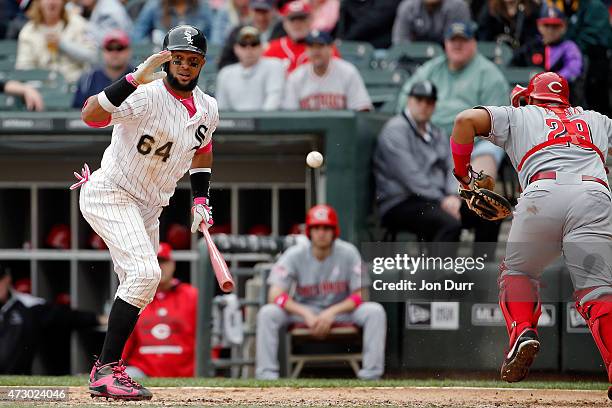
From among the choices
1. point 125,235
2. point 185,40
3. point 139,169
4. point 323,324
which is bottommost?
point 323,324

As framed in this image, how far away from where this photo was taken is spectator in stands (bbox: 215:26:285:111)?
963 centimetres

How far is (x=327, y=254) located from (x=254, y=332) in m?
0.93

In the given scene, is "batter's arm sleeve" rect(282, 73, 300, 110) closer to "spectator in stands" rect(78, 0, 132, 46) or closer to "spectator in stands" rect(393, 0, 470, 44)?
"spectator in stands" rect(393, 0, 470, 44)

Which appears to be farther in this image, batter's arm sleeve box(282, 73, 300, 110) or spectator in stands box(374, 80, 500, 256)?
batter's arm sleeve box(282, 73, 300, 110)

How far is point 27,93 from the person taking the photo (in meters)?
9.59

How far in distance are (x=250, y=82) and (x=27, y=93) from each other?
1691mm

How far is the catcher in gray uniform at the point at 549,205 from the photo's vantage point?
18.9 ft

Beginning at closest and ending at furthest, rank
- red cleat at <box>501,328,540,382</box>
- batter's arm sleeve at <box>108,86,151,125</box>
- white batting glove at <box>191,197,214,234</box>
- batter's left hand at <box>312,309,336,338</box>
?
red cleat at <box>501,328,540,382</box> < batter's arm sleeve at <box>108,86,151,125</box> < white batting glove at <box>191,197,214,234</box> < batter's left hand at <box>312,309,336,338</box>

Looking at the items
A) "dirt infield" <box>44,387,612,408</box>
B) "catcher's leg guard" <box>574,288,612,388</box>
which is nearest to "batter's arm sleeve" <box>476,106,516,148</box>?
"catcher's leg guard" <box>574,288,612,388</box>

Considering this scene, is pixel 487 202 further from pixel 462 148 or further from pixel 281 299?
pixel 281 299

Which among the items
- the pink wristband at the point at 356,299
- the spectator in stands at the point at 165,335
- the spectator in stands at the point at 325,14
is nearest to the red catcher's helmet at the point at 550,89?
the pink wristband at the point at 356,299

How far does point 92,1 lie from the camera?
11.9m

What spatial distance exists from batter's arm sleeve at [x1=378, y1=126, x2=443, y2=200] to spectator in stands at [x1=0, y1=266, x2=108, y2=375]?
2619 millimetres

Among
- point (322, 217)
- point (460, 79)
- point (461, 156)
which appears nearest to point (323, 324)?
point (322, 217)
